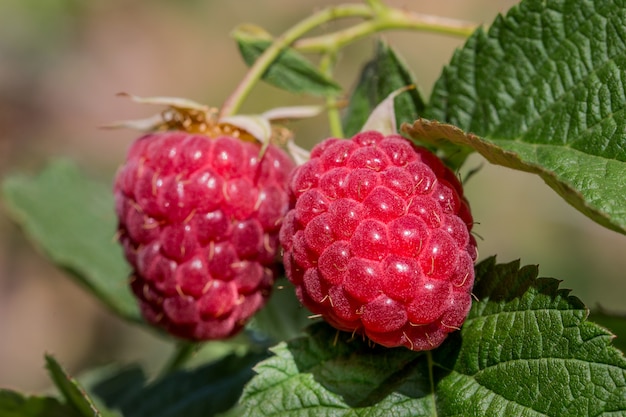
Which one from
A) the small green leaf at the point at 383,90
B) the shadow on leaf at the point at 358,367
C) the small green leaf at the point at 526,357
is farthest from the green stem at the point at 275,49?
the small green leaf at the point at 526,357

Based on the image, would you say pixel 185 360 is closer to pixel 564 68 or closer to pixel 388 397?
pixel 388 397

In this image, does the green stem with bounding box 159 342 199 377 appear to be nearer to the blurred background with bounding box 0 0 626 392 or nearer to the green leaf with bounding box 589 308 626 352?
the green leaf with bounding box 589 308 626 352

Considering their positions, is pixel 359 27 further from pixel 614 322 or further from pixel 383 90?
pixel 614 322

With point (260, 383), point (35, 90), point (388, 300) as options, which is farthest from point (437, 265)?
point (35, 90)

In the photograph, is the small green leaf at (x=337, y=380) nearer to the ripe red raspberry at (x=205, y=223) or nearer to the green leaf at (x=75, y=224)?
the ripe red raspberry at (x=205, y=223)

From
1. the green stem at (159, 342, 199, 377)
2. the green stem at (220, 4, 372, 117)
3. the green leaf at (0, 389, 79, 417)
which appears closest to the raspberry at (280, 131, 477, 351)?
the green stem at (220, 4, 372, 117)

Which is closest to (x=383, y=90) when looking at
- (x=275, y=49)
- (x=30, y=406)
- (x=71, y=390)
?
(x=275, y=49)

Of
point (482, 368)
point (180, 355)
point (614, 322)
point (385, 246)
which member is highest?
point (385, 246)
